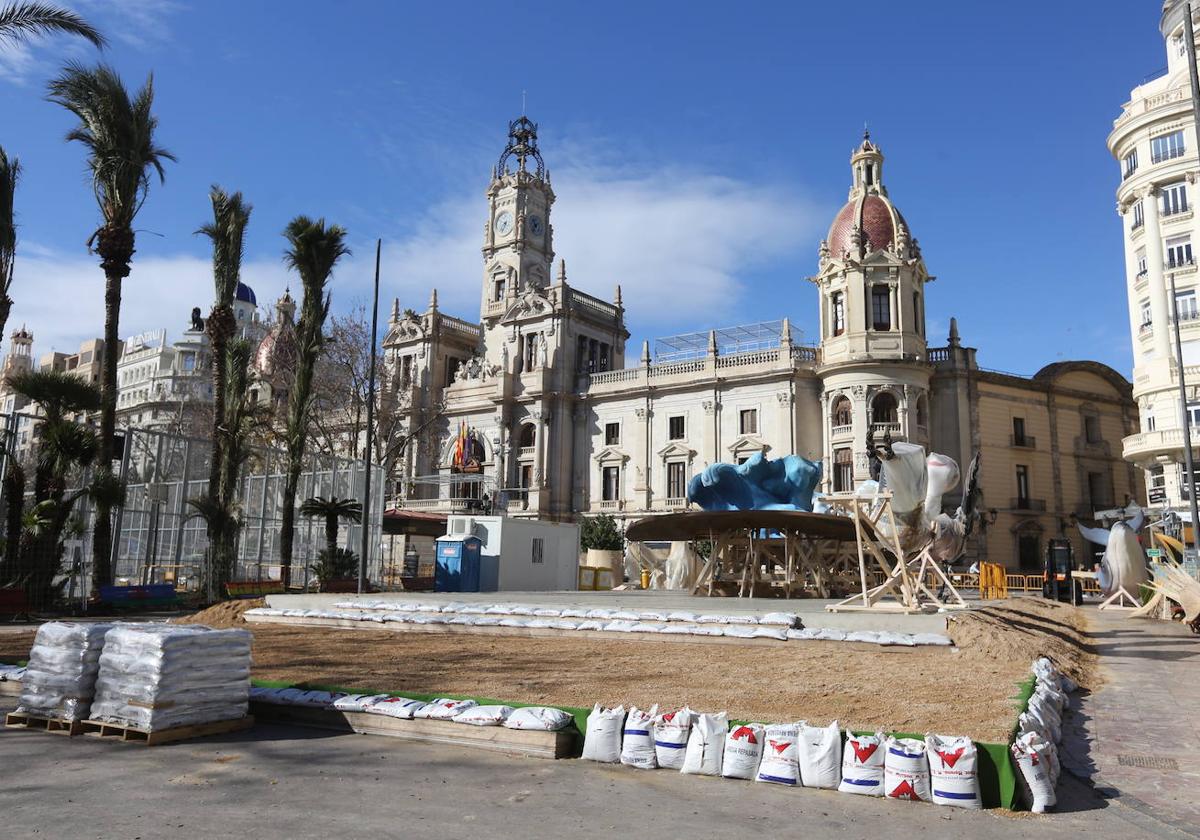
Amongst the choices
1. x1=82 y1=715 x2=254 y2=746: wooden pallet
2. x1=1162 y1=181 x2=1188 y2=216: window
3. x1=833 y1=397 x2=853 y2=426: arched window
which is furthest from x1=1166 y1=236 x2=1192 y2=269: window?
x1=82 y1=715 x2=254 y2=746: wooden pallet

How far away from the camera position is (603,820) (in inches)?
237

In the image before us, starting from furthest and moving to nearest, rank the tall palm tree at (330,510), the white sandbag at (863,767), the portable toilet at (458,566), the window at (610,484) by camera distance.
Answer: the window at (610,484), the portable toilet at (458,566), the tall palm tree at (330,510), the white sandbag at (863,767)

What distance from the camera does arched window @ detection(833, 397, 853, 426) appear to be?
47.0m

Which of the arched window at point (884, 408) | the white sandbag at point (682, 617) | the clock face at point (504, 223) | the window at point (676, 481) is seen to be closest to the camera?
the white sandbag at point (682, 617)

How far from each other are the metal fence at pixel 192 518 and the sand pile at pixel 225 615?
507 centimetres

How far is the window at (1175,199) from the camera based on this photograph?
41.1 metres

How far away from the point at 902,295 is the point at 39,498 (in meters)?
39.4

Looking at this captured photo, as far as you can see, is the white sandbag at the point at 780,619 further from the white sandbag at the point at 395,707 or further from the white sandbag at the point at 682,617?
the white sandbag at the point at 395,707

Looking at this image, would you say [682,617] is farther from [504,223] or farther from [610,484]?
[504,223]

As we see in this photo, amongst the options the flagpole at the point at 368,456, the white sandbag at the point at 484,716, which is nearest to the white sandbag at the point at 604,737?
the white sandbag at the point at 484,716

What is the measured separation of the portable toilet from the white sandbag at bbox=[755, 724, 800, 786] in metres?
24.8

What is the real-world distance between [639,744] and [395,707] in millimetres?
2609

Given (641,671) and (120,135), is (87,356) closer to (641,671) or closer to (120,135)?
(120,135)

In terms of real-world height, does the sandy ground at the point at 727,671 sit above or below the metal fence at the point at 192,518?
below
